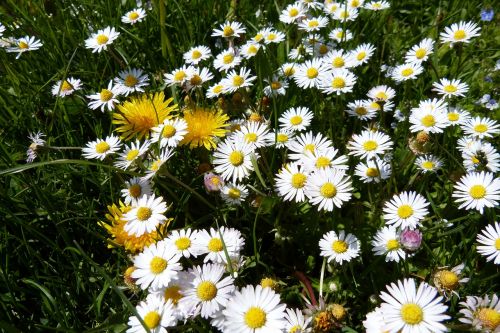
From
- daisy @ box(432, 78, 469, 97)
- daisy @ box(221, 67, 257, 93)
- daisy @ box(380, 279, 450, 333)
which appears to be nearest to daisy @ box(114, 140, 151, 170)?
daisy @ box(221, 67, 257, 93)

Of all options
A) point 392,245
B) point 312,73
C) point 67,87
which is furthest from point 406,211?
point 67,87

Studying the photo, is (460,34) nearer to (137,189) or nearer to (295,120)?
(295,120)

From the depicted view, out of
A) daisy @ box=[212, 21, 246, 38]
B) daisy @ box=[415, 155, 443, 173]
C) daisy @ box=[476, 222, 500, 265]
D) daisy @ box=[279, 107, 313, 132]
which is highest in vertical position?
daisy @ box=[212, 21, 246, 38]

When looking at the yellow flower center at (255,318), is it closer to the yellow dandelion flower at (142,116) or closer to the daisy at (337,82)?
the yellow dandelion flower at (142,116)

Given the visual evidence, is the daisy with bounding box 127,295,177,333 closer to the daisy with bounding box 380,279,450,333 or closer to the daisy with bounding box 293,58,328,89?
the daisy with bounding box 380,279,450,333

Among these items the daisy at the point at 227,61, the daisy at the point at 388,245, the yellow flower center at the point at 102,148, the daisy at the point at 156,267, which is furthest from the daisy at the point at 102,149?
the daisy at the point at 388,245

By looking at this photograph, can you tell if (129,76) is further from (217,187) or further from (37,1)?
(37,1)
